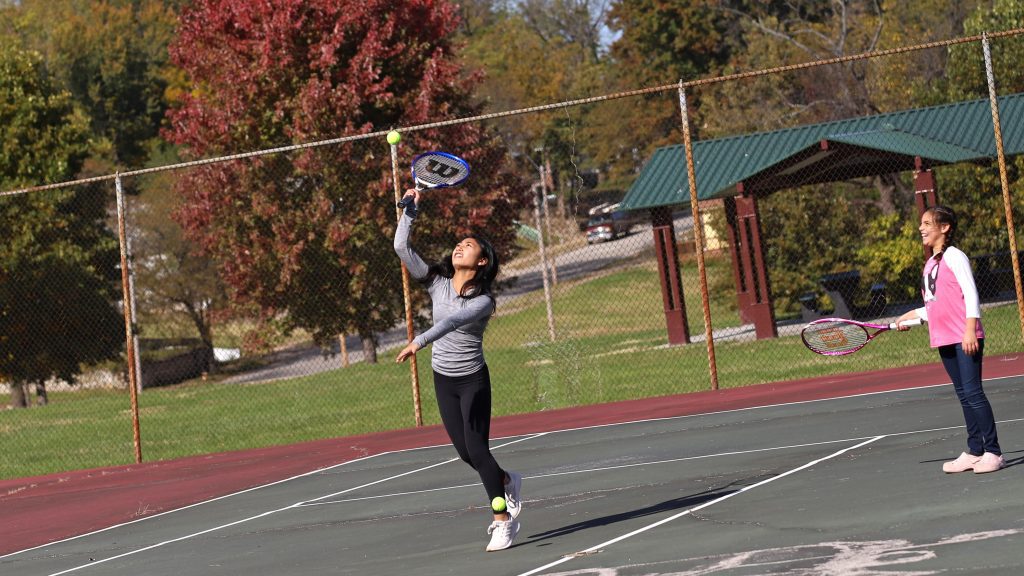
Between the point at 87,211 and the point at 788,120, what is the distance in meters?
21.3

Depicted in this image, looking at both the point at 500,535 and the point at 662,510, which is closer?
the point at 500,535

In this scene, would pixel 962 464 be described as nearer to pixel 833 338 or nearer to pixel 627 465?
pixel 833 338

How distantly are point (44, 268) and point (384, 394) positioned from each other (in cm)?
885

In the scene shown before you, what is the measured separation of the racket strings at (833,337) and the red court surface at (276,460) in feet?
15.7

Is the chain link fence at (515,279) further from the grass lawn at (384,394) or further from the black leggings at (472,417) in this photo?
Answer: the black leggings at (472,417)

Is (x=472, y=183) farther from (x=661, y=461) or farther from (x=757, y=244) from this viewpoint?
(x=661, y=461)

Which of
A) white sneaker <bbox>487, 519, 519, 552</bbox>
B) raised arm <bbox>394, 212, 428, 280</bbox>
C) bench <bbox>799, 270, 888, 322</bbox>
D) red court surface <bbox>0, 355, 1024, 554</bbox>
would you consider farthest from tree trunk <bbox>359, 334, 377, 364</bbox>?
white sneaker <bbox>487, 519, 519, 552</bbox>

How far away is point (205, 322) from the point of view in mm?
45938

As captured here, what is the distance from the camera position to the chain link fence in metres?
19.8

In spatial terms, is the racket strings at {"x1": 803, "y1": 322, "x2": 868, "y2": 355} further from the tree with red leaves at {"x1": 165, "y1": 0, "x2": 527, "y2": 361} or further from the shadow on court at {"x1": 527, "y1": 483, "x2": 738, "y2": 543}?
the tree with red leaves at {"x1": 165, "y1": 0, "x2": 527, "y2": 361}

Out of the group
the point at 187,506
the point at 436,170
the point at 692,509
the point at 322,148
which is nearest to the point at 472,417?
the point at 692,509

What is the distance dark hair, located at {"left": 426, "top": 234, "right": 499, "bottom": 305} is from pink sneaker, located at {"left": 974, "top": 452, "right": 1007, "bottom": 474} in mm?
3161

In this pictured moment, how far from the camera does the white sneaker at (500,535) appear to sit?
8078 mm

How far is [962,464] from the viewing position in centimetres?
871
